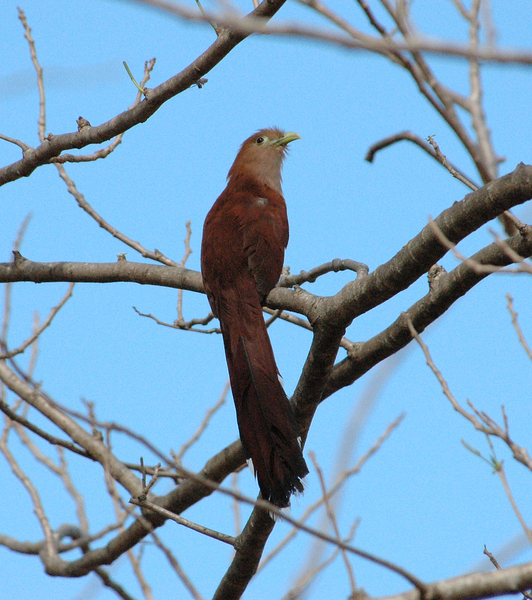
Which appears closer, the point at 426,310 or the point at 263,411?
the point at 426,310

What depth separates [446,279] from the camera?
3039 millimetres

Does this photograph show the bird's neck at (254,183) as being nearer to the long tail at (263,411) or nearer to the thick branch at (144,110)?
the long tail at (263,411)

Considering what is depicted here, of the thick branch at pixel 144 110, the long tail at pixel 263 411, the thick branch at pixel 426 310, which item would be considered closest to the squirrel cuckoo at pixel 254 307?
the long tail at pixel 263 411

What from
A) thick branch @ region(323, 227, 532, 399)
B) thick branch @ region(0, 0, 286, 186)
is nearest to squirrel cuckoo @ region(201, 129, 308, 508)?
thick branch @ region(323, 227, 532, 399)

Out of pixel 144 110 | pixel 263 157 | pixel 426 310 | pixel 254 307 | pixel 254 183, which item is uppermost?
pixel 263 157

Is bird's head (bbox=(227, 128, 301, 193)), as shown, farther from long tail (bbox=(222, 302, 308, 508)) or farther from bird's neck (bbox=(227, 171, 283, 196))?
long tail (bbox=(222, 302, 308, 508))

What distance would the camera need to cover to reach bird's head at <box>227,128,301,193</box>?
17.5ft

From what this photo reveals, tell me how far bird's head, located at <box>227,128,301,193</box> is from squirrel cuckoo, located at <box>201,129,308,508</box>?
22mm

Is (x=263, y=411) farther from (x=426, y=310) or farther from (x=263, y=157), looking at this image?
(x=263, y=157)

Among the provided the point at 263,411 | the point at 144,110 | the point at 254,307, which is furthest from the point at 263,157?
the point at 263,411

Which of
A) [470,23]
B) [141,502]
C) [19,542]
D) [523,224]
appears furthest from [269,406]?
[19,542]

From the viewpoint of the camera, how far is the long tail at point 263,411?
125 inches

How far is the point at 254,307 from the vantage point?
3934mm

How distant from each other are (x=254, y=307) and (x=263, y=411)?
72 cm
